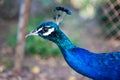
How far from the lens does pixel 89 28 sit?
5.24 meters

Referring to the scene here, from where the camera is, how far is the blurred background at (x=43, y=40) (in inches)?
157

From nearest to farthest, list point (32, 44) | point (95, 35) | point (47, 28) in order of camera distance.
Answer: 1. point (47, 28)
2. point (32, 44)
3. point (95, 35)

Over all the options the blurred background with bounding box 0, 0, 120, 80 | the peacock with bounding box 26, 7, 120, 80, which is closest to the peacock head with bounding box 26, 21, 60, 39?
the peacock with bounding box 26, 7, 120, 80

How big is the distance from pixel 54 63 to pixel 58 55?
Result: 0.13 m

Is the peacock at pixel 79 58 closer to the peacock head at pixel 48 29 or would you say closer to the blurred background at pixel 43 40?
the peacock head at pixel 48 29

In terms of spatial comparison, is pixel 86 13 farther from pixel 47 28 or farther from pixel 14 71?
pixel 47 28

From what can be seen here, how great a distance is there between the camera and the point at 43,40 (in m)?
4.42

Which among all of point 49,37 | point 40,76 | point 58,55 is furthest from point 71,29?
point 49,37

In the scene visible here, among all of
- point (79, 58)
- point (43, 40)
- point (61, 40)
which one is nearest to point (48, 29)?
point (61, 40)

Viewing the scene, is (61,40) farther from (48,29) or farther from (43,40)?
(43,40)

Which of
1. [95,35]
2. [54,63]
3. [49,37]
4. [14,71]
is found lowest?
[49,37]

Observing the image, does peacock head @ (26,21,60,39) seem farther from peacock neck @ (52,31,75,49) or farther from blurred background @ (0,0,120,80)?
blurred background @ (0,0,120,80)

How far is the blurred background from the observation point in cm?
400

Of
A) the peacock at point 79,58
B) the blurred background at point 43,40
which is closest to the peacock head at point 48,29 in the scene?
the peacock at point 79,58
